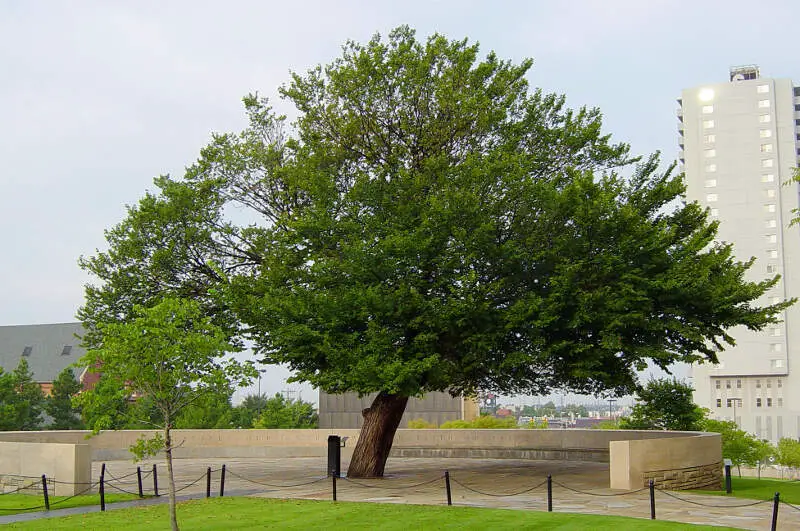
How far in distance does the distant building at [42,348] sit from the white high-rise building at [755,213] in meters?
84.5

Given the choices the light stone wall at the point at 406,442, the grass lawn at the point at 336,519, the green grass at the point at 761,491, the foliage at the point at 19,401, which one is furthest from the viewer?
the foliage at the point at 19,401

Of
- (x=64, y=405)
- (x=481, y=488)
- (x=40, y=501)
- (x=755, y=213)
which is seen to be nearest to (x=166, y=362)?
(x=40, y=501)

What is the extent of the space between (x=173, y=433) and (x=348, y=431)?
8627 mm

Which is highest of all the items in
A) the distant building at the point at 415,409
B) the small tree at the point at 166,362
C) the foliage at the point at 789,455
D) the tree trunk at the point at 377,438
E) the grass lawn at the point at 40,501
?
the small tree at the point at 166,362

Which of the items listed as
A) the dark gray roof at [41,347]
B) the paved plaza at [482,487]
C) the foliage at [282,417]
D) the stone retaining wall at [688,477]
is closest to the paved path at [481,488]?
the paved plaza at [482,487]

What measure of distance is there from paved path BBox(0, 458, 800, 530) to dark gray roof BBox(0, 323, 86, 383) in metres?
64.7

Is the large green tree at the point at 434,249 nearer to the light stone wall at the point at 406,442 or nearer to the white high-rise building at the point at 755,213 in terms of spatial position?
the light stone wall at the point at 406,442

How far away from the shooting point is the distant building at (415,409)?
90.7m

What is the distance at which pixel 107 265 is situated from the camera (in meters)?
29.9

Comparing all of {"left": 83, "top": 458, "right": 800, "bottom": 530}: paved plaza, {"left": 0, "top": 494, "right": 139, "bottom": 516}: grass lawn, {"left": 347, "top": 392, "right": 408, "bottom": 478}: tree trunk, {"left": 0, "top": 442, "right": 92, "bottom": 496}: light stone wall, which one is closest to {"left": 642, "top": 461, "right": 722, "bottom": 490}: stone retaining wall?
{"left": 83, "top": 458, "right": 800, "bottom": 530}: paved plaza

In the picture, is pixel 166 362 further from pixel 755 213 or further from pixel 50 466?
pixel 755 213

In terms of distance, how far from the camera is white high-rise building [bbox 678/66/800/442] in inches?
4899

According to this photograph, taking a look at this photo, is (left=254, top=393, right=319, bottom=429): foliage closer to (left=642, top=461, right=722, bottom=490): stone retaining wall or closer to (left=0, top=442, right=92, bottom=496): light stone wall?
(left=0, top=442, right=92, bottom=496): light stone wall

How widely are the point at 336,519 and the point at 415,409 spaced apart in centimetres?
7323
